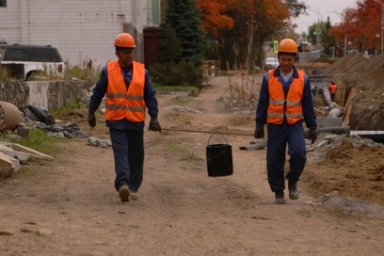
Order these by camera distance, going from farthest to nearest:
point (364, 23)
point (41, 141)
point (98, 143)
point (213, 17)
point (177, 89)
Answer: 1. point (364, 23)
2. point (213, 17)
3. point (177, 89)
4. point (98, 143)
5. point (41, 141)

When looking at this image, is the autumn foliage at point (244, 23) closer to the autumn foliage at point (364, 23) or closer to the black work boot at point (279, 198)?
the autumn foliage at point (364, 23)

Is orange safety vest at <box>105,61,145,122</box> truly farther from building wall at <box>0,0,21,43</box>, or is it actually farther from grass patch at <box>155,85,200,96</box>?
building wall at <box>0,0,21,43</box>

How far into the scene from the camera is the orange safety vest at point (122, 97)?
983 cm

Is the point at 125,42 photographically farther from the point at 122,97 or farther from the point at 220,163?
the point at 220,163

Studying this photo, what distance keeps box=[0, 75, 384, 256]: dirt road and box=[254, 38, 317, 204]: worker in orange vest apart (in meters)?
0.46

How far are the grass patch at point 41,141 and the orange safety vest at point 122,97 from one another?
4547mm

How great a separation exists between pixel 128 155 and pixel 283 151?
68.8 inches

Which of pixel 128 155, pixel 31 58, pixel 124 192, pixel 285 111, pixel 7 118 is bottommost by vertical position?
pixel 124 192

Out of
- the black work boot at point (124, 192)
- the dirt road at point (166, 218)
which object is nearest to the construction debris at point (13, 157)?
the dirt road at point (166, 218)

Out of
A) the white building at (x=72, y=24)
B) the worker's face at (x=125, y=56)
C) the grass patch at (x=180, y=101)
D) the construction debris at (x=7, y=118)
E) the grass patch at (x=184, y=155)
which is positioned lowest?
the grass patch at (x=184, y=155)

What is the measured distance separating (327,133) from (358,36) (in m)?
68.4

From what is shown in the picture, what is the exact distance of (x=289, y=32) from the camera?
3777 inches

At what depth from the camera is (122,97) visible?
984cm

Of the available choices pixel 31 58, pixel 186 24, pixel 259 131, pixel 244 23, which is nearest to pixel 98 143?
pixel 259 131
